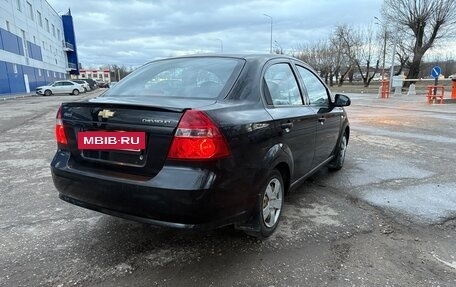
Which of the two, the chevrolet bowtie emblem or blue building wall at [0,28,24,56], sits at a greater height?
blue building wall at [0,28,24,56]

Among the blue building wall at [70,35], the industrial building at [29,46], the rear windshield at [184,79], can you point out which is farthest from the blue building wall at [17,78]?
the rear windshield at [184,79]

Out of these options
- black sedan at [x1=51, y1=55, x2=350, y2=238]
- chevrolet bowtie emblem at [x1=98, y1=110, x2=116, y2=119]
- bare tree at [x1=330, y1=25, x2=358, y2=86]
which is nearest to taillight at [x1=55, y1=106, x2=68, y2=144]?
black sedan at [x1=51, y1=55, x2=350, y2=238]

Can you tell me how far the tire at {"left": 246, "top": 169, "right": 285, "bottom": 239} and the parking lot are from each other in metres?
0.13

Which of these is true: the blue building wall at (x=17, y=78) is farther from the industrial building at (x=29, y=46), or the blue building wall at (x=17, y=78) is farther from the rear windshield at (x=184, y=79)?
the rear windshield at (x=184, y=79)

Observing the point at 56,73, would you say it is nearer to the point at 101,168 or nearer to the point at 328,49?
the point at 328,49

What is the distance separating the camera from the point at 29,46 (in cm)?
4234

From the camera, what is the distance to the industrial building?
3425cm

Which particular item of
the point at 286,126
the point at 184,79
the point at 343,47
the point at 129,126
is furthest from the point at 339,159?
the point at 343,47

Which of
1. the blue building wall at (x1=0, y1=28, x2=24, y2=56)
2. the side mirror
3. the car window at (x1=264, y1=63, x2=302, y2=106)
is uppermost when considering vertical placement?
the blue building wall at (x1=0, y1=28, x2=24, y2=56)

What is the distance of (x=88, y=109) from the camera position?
2777 millimetres

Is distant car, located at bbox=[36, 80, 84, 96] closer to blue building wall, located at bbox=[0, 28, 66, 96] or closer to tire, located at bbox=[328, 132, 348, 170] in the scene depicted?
blue building wall, located at bbox=[0, 28, 66, 96]

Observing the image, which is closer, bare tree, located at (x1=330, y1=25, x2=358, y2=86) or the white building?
bare tree, located at (x1=330, y1=25, x2=358, y2=86)

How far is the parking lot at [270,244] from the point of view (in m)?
2.66

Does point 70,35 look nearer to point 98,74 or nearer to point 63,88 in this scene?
point 63,88
